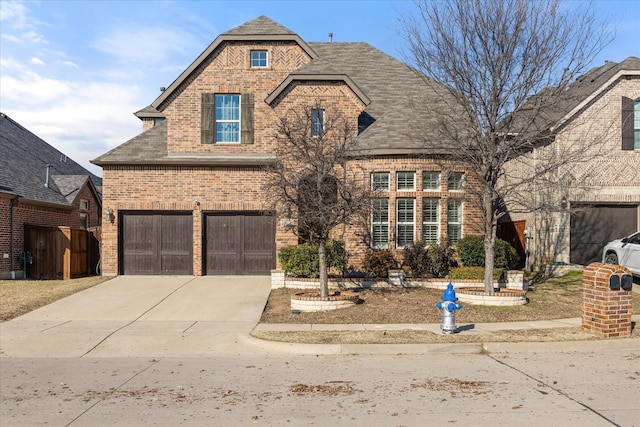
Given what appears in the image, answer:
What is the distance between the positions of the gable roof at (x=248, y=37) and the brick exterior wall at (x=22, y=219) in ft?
21.4

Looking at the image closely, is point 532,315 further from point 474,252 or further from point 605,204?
point 605,204

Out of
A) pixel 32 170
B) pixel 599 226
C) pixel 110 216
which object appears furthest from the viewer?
pixel 32 170

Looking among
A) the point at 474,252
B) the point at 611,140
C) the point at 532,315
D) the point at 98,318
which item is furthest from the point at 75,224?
the point at 611,140

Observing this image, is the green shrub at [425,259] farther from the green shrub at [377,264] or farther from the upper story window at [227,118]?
the upper story window at [227,118]

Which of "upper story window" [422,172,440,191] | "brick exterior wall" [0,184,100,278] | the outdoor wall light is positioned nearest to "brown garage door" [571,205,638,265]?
"upper story window" [422,172,440,191]

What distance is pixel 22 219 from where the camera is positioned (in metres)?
19.5

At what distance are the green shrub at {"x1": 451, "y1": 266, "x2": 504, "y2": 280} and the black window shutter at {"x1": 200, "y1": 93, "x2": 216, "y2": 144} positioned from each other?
9363 mm

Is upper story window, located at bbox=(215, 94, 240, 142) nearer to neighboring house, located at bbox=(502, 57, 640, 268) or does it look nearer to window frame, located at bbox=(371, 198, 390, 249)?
window frame, located at bbox=(371, 198, 390, 249)

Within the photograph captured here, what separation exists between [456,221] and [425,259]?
2226 millimetres

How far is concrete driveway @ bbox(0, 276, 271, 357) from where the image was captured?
9398 millimetres

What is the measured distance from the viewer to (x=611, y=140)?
16.5 m

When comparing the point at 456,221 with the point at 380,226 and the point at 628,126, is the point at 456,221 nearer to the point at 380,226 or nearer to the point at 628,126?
the point at 380,226

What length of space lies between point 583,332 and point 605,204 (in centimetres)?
865

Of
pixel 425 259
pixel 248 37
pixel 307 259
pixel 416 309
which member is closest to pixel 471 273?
pixel 425 259
